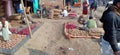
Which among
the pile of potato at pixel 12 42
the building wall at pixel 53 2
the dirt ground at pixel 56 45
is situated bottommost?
the dirt ground at pixel 56 45

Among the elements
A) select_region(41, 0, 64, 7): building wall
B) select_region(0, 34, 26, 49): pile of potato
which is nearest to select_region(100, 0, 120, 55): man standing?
select_region(0, 34, 26, 49): pile of potato

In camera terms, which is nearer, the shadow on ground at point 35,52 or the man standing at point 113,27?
the man standing at point 113,27

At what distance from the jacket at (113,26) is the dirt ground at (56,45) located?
5.16 metres

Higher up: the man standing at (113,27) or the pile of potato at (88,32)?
the man standing at (113,27)

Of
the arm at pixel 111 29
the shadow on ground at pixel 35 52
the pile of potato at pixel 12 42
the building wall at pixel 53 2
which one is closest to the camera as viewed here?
the arm at pixel 111 29

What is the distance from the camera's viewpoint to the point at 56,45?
10938 mm

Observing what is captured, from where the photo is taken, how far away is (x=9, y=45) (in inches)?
378

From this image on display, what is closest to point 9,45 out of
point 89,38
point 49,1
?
point 89,38

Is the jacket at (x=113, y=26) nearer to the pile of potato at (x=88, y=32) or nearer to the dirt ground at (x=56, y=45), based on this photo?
the dirt ground at (x=56, y=45)

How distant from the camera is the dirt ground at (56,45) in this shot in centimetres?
980

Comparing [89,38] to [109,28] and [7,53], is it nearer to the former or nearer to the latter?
[7,53]

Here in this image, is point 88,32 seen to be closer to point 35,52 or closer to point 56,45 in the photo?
point 56,45

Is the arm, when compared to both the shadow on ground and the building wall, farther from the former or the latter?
the building wall

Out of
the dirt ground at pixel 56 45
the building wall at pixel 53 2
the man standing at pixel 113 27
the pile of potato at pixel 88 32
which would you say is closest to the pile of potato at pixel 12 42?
the dirt ground at pixel 56 45
